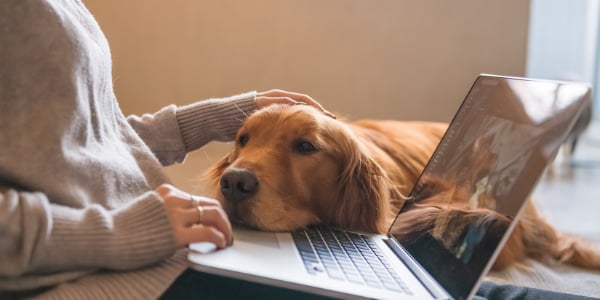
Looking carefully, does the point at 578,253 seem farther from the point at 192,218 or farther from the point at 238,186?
the point at 192,218

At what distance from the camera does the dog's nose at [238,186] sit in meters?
1.20

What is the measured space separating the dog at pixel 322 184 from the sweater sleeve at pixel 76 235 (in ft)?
1.26

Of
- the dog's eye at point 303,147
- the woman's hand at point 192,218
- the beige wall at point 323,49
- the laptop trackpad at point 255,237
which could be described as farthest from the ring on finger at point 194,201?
the beige wall at point 323,49

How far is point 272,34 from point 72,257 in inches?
94.3

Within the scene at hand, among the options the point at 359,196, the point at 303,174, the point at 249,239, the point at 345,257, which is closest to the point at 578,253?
the point at 359,196

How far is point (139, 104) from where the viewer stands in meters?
3.13

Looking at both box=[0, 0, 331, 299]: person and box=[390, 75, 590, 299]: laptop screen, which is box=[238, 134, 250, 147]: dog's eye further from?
box=[0, 0, 331, 299]: person

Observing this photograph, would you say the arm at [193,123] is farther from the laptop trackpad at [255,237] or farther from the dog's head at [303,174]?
the laptop trackpad at [255,237]

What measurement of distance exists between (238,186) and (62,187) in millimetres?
428

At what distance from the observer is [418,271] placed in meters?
1.02

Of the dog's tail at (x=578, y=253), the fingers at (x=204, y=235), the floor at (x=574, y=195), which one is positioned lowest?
the floor at (x=574, y=195)

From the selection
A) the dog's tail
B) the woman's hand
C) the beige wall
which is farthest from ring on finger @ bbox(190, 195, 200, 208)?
the beige wall

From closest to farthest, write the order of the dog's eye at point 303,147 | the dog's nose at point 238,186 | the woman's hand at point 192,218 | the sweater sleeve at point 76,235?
the sweater sleeve at point 76,235 < the woman's hand at point 192,218 < the dog's nose at point 238,186 < the dog's eye at point 303,147

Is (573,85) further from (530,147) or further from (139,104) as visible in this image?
(139,104)
